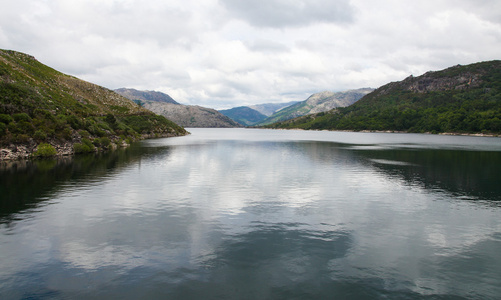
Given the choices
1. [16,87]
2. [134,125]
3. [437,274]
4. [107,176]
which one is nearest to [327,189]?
[437,274]

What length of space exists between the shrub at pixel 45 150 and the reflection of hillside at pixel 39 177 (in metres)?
6.27

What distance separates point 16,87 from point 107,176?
181ft

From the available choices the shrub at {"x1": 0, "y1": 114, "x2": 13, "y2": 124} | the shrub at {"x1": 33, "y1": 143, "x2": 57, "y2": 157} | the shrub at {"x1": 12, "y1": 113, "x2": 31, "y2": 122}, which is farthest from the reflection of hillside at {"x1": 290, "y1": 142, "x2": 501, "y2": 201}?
Answer: the shrub at {"x1": 0, "y1": 114, "x2": 13, "y2": 124}

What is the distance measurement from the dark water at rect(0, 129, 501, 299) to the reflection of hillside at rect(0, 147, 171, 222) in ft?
1.25

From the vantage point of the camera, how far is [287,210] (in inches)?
1335

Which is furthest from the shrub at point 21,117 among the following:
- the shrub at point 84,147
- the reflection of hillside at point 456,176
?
the reflection of hillside at point 456,176

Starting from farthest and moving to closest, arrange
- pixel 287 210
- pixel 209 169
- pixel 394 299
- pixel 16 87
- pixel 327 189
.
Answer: pixel 16 87, pixel 209 169, pixel 327 189, pixel 287 210, pixel 394 299

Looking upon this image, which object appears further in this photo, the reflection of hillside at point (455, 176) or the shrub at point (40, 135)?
the shrub at point (40, 135)

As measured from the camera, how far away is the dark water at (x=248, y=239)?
1811 centimetres

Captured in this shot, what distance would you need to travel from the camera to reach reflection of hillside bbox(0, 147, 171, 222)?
36.0 meters

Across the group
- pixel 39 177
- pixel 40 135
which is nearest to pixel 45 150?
pixel 40 135

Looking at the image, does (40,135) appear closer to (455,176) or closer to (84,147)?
(84,147)

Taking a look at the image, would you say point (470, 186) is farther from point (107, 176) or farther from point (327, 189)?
point (107, 176)

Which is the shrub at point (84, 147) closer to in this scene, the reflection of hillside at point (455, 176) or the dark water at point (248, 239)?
the dark water at point (248, 239)
